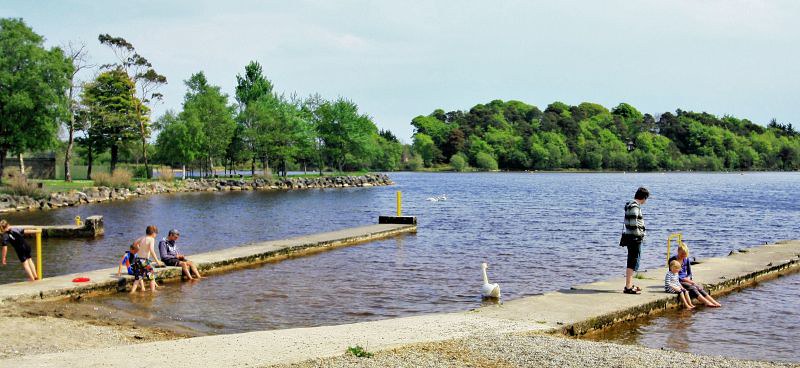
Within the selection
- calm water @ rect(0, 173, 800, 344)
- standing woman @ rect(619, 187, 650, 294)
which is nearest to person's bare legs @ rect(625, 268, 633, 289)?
standing woman @ rect(619, 187, 650, 294)

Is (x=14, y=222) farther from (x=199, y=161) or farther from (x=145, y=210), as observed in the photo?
(x=199, y=161)

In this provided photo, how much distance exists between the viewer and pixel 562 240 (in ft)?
96.0

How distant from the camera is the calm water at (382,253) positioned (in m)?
15.1

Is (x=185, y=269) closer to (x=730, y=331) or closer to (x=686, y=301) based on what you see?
(x=686, y=301)

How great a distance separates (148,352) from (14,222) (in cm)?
3064

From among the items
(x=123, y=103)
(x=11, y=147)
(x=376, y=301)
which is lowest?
(x=376, y=301)

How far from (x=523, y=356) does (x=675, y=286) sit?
6622mm

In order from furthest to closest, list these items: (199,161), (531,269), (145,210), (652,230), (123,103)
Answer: (199,161), (123,103), (145,210), (652,230), (531,269)

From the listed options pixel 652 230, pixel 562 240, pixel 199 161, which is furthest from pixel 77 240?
pixel 199 161

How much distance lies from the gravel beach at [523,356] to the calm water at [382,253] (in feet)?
14.6

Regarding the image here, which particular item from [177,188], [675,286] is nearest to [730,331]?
[675,286]

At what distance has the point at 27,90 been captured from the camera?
5316cm

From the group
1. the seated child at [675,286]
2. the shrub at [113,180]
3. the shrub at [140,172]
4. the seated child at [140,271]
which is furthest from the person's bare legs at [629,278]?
the shrub at [140,172]

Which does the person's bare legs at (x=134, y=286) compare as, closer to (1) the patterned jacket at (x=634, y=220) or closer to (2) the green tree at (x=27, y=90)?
(1) the patterned jacket at (x=634, y=220)
